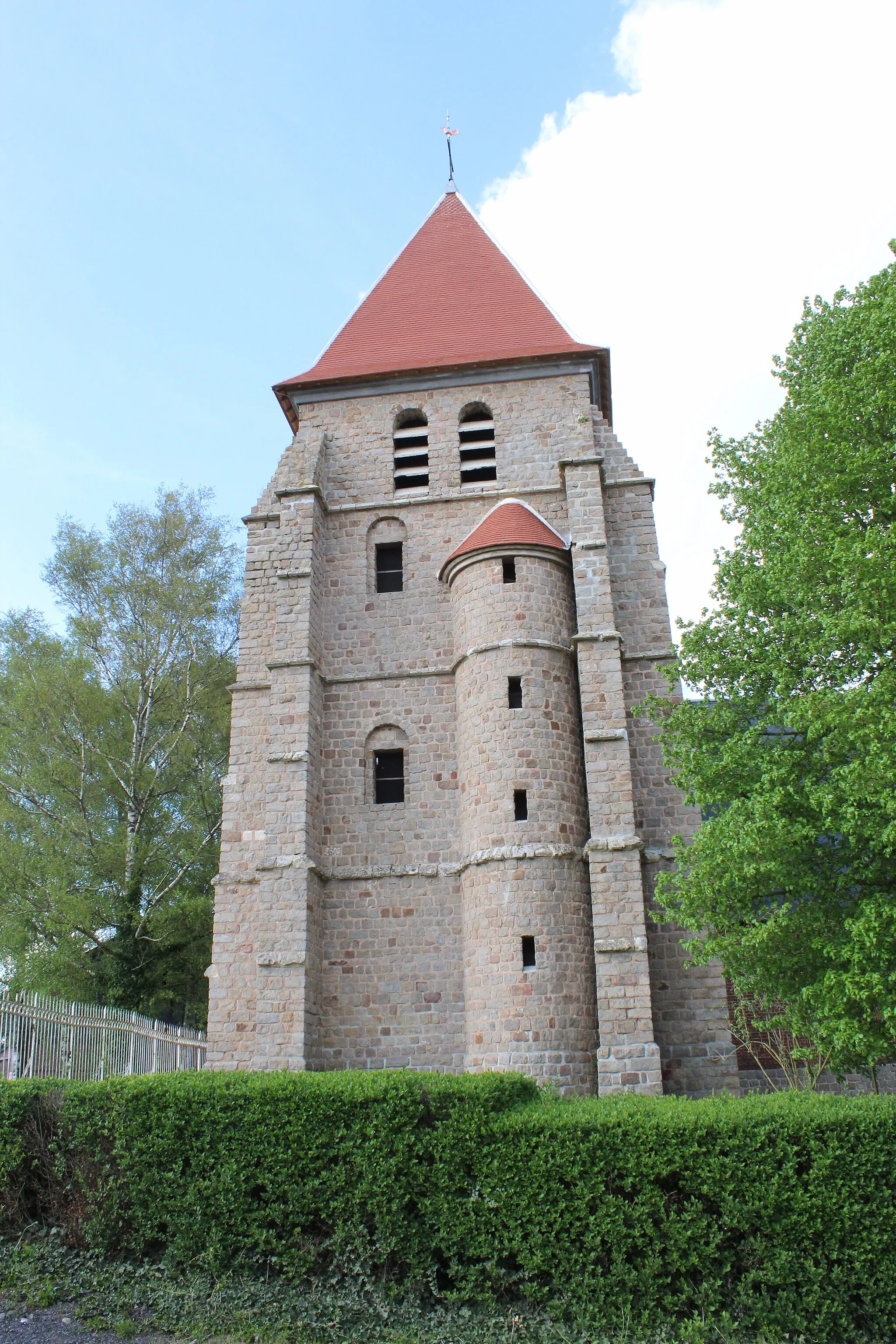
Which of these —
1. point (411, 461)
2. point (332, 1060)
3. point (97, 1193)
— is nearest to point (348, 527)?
point (411, 461)

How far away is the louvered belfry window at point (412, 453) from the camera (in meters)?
18.2

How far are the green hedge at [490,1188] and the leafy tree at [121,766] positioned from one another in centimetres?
1167

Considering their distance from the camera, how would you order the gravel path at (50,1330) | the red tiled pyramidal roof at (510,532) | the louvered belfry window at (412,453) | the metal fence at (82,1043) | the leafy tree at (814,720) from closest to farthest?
1. the gravel path at (50,1330)
2. the leafy tree at (814,720)
3. the metal fence at (82,1043)
4. the red tiled pyramidal roof at (510,532)
5. the louvered belfry window at (412,453)

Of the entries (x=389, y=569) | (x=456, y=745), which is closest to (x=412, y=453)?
(x=389, y=569)

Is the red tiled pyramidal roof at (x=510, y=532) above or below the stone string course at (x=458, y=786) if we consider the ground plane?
above

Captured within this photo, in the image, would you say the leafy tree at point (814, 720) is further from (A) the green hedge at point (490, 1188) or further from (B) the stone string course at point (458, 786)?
(B) the stone string course at point (458, 786)

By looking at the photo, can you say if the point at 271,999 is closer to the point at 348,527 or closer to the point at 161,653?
the point at 348,527

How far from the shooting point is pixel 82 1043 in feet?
43.8

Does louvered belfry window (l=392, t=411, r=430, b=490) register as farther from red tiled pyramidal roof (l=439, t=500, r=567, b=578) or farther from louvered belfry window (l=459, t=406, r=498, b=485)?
red tiled pyramidal roof (l=439, t=500, r=567, b=578)

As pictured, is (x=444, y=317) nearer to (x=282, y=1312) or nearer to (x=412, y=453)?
(x=412, y=453)

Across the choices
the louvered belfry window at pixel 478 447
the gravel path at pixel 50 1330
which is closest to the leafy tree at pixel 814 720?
the gravel path at pixel 50 1330

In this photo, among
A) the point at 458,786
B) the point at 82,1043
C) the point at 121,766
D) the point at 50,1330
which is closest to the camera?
the point at 50,1330

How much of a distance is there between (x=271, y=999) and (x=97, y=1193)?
5.79 meters

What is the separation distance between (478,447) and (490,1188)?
13.4 m
